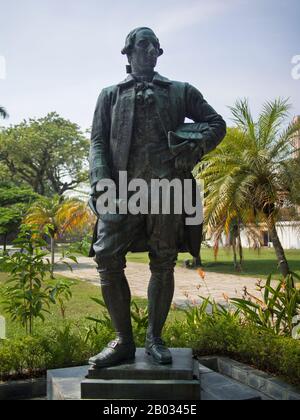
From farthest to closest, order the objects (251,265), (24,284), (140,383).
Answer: (251,265) → (24,284) → (140,383)

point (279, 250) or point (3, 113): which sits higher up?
point (3, 113)

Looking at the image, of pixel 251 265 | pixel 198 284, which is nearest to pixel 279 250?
pixel 198 284

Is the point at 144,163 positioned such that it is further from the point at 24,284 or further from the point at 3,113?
the point at 3,113

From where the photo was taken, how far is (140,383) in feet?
9.68

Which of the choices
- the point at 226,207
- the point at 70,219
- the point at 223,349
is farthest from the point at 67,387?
the point at 70,219

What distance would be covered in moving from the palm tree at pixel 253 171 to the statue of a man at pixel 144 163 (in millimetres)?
7864

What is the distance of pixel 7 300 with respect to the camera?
15.7ft

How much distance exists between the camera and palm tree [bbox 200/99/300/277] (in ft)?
36.8

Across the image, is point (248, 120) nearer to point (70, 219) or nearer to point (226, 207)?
point (226, 207)

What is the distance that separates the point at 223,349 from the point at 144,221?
2248 millimetres

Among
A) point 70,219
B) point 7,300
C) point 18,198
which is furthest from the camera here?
point 18,198

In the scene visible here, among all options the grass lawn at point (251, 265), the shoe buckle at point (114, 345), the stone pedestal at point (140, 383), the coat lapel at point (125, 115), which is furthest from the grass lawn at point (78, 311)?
the grass lawn at point (251, 265)

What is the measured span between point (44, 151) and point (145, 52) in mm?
29476

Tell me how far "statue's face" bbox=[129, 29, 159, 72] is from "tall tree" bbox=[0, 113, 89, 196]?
93.6ft
